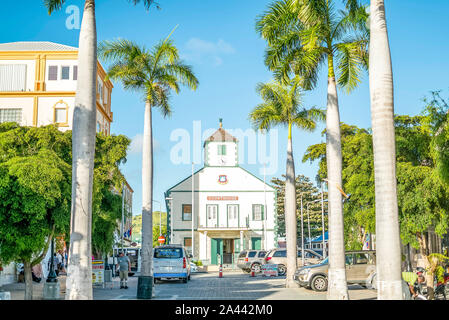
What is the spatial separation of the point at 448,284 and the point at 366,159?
1127 centimetres

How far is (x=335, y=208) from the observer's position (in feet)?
53.1

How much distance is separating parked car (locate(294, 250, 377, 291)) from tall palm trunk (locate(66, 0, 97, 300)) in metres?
13.4

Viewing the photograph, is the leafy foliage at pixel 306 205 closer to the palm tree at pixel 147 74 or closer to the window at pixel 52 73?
the window at pixel 52 73

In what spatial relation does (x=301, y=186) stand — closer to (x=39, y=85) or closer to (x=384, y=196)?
(x=39, y=85)

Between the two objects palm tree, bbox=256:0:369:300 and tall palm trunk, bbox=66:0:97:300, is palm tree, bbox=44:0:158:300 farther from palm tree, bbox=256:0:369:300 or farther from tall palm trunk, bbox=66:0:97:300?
palm tree, bbox=256:0:369:300

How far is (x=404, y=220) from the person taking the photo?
23.3m

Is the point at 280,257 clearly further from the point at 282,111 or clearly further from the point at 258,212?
the point at 258,212

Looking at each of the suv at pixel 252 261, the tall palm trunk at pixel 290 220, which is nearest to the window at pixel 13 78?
the suv at pixel 252 261

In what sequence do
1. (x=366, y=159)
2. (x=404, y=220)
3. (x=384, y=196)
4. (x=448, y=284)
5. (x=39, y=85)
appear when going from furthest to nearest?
(x=39, y=85), (x=366, y=159), (x=404, y=220), (x=448, y=284), (x=384, y=196)

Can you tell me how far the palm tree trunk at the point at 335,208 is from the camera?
15641mm

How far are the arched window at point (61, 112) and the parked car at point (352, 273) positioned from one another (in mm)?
27080

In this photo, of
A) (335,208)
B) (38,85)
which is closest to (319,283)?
(335,208)

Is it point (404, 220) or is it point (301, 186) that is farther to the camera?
point (301, 186)
